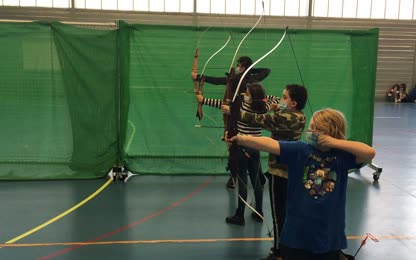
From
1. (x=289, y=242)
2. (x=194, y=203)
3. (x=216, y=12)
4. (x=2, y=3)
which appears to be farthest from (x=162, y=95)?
(x=2, y=3)

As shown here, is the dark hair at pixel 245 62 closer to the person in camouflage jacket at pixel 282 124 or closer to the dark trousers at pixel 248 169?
the dark trousers at pixel 248 169

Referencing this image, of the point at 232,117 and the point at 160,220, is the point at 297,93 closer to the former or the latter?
the point at 232,117

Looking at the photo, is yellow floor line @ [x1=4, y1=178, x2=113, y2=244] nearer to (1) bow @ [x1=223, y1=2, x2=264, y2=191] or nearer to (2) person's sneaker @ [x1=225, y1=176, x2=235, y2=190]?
(2) person's sneaker @ [x1=225, y1=176, x2=235, y2=190]

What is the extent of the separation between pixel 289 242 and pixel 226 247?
1.51 meters

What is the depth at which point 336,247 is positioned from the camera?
6.67ft

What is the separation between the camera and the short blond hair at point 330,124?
1964 mm

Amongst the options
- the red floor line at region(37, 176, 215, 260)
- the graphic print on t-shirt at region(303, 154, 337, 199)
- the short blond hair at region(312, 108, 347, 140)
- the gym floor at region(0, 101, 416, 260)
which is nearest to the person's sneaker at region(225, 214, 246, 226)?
the gym floor at region(0, 101, 416, 260)

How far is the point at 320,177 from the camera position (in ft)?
6.53

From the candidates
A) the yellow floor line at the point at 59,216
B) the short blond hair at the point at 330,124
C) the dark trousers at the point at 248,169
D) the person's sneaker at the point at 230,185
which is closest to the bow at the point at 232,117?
the dark trousers at the point at 248,169

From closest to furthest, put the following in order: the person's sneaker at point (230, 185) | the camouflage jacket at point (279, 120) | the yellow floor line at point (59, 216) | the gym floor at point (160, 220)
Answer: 1. the camouflage jacket at point (279, 120)
2. the gym floor at point (160, 220)
3. the yellow floor line at point (59, 216)
4. the person's sneaker at point (230, 185)

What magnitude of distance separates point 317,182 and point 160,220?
2.36 meters

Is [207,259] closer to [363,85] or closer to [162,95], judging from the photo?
[162,95]

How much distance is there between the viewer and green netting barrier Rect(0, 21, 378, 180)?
5293mm

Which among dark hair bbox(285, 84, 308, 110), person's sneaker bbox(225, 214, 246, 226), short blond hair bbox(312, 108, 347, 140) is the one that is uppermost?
dark hair bbox(285, 84, 308, 110)
